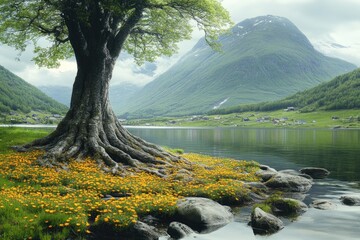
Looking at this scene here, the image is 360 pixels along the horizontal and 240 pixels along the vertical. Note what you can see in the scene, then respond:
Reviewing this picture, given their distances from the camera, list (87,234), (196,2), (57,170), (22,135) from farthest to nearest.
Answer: (22,135), (196,2), (57,170), (87,234)

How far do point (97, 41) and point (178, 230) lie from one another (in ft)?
78.3

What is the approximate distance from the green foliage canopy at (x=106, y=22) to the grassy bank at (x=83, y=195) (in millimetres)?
12763

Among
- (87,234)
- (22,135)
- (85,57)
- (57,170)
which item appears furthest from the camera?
(22,135)

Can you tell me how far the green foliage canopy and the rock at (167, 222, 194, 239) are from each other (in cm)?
1944

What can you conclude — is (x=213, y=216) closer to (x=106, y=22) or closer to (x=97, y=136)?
(x=97, y=136)

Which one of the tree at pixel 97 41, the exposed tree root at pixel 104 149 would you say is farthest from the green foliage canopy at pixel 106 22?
the exposed tree root at pixel 104 149

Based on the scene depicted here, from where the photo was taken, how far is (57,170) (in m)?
25.9

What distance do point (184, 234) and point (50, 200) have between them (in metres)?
6.79

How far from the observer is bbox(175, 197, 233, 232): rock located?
58.7ft

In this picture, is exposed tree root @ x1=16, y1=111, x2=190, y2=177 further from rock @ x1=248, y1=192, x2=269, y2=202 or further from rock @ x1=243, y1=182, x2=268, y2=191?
rock @ x1=248, y1=192, x2=269, y2=202

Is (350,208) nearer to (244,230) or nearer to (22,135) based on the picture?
(244,230)

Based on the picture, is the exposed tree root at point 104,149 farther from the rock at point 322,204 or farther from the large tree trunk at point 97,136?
the rock at point 322,204

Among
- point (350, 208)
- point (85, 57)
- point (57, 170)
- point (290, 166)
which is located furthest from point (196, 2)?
point (290, 166)

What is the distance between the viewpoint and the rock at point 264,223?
1734cm
